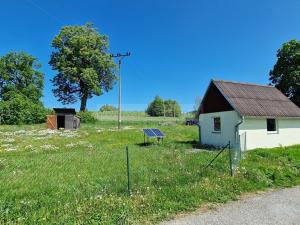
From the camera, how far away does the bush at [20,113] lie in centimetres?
4722

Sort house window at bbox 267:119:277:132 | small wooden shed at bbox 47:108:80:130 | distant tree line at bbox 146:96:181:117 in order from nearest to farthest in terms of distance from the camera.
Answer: house window at bbox 267:119:277:132, small wooden shed at bbox 47:108:80:130, distant tree line at bbox 146:96:181:117

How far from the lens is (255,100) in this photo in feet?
72.7

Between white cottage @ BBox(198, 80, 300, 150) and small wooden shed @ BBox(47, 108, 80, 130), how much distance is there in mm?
22974

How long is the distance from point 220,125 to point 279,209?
14.7 m

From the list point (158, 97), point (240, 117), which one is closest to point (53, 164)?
point (240, 117)

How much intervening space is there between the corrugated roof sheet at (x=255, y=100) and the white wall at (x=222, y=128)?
3.37 ft

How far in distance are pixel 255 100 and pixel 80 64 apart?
40.9 metres

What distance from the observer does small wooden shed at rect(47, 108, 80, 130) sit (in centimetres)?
4103

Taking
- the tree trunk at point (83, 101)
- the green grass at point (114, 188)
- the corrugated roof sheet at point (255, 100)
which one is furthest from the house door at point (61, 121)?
the green grass at point (114, 188)

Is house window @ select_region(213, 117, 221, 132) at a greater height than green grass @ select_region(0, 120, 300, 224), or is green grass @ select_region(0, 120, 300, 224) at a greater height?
house window @ select_region(213, 117, 221, 132)

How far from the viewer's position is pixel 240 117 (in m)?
19.7

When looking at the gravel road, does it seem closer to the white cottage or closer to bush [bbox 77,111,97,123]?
the white cottage

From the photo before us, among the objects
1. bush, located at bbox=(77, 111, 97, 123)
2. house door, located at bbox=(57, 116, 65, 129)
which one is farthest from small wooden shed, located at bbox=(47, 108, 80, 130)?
bush, located at bbox=(77, 111, 97, 123)

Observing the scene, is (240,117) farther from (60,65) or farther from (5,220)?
(60,65)
